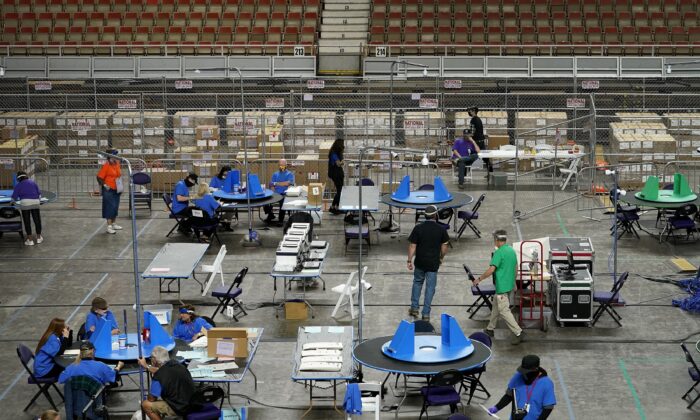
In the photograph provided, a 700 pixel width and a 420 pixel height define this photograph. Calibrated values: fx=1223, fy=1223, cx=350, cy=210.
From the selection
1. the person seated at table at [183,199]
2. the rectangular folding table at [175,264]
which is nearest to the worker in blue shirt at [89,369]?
the rectangular folding table at [175,264]

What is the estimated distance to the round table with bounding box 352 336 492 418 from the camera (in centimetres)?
1558

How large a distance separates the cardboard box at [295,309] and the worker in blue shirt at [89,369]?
14.5 ft

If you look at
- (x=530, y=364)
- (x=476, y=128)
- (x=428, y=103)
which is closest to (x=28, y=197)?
(x=428, y=103)

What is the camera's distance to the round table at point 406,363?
15.6 metres

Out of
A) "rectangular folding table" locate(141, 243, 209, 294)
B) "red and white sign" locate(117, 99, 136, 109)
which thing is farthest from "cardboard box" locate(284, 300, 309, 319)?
"red and white sign" locate(117, 99, 136, 109)

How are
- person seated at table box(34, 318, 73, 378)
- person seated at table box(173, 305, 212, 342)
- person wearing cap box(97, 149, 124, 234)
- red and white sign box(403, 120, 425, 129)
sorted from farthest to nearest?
red and white sign box(403, 120, 425, 129)
person wearing cap box(97, 149, 124, 234)
person seated at table box(173, 305, 212, 342)
person seated at table box(34, 318, 73, 378)

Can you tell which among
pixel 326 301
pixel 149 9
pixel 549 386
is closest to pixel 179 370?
pixel 549 386

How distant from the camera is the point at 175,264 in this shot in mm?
20938

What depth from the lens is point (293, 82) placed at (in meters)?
36.2

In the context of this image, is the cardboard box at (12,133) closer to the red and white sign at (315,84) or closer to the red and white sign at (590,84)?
the red and white sign at (315,84)

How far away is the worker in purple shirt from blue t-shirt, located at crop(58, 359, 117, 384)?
14662 millimetres

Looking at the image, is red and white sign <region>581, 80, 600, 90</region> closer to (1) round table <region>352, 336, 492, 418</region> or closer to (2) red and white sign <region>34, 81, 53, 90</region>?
(2) red and white sign <region>34, 81, 53, 90</region>

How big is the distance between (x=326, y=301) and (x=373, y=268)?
2192 mm

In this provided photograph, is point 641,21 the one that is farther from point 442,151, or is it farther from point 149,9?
point 149,9
